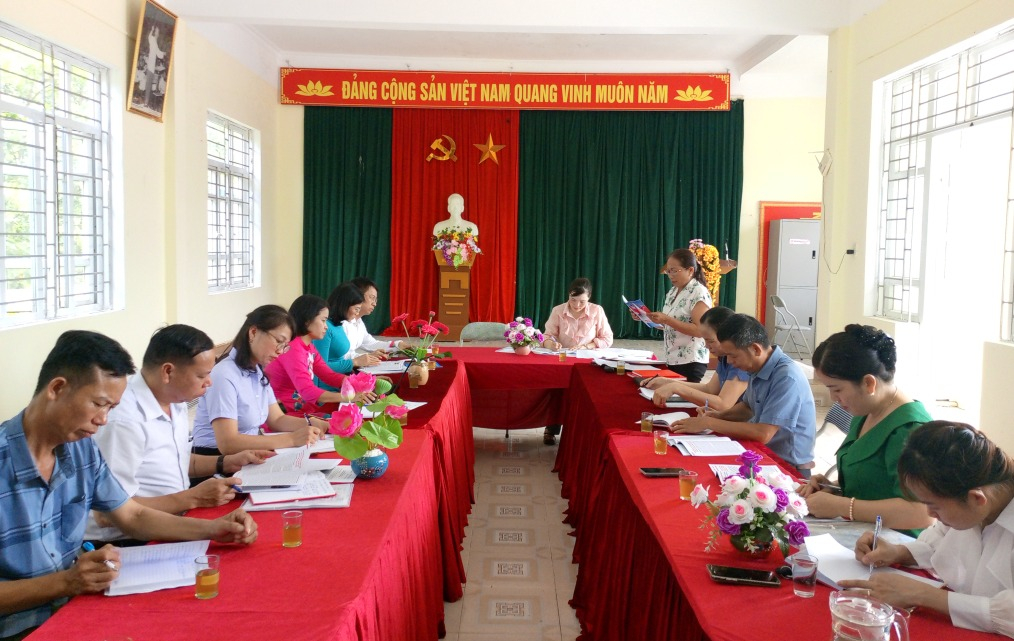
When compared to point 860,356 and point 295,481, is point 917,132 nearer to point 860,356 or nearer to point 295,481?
point 860,356

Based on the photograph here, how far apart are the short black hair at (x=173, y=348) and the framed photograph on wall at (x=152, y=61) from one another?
4425mm

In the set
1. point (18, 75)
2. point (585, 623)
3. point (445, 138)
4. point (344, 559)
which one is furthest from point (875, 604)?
point (445, 138)

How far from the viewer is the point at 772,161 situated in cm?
1022

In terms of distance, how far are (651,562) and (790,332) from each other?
8283 millimetres

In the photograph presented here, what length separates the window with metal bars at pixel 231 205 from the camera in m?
8.15

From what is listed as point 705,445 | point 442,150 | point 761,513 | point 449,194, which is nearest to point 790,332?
point 449,194

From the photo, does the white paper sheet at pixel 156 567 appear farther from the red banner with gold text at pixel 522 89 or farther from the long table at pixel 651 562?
the red banner with gold text at pixel 522 89

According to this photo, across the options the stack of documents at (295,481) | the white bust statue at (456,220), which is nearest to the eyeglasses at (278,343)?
the stack of documents at (295,481)

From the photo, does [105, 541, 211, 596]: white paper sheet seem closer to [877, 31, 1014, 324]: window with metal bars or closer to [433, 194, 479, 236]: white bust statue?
[877, 31, 1014, 324]: window with metal bars

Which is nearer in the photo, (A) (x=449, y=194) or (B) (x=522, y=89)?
(B) (x=522, y=89)

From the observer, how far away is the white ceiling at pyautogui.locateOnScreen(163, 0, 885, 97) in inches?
257

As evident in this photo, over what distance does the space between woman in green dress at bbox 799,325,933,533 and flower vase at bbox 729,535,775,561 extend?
379 mm

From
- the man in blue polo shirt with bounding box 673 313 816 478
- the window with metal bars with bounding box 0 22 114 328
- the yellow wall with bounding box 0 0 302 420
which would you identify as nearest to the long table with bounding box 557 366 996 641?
the man in blue polo shirt with bounding box 673 313 816 478

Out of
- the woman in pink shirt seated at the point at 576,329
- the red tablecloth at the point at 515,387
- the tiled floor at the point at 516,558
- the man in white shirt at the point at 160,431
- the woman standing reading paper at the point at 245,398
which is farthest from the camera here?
the woman in pink shirt seated at the point at 576,329
